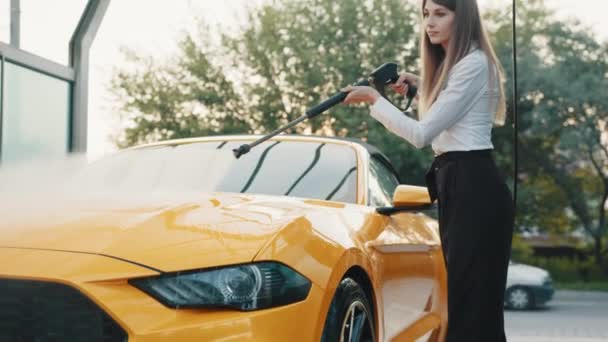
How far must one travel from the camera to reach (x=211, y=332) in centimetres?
288

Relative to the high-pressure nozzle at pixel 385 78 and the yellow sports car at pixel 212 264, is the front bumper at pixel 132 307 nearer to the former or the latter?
the yellow sports car at pixel 212 264

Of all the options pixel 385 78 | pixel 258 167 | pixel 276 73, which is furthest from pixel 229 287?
pixel 276 73

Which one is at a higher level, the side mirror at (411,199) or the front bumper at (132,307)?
the side mirror at (411,199)

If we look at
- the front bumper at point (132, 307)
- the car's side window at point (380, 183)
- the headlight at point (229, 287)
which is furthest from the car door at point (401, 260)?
the front bumper at point (132, 307)

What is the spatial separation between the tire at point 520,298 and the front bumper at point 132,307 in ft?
56.7

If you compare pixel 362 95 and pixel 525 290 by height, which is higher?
pixel 362 95

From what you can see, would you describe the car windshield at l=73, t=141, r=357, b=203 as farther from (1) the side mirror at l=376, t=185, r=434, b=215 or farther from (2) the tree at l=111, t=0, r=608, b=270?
(2) the tree at l=111, t=0, r=608, b=270

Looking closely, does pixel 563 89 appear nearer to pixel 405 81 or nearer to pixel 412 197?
pixel 412 197

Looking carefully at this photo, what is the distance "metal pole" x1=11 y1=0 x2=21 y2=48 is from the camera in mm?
10773

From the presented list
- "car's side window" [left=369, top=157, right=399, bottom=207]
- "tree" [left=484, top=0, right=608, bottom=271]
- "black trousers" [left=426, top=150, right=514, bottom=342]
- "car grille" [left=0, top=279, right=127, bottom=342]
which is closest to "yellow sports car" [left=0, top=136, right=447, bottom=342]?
"car grille" [left=0, top=279, right=127, bottom=342]

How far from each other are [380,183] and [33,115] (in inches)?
285

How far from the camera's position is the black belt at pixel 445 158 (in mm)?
3492

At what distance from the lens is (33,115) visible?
1145 cm

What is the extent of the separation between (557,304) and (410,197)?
63.3ft
